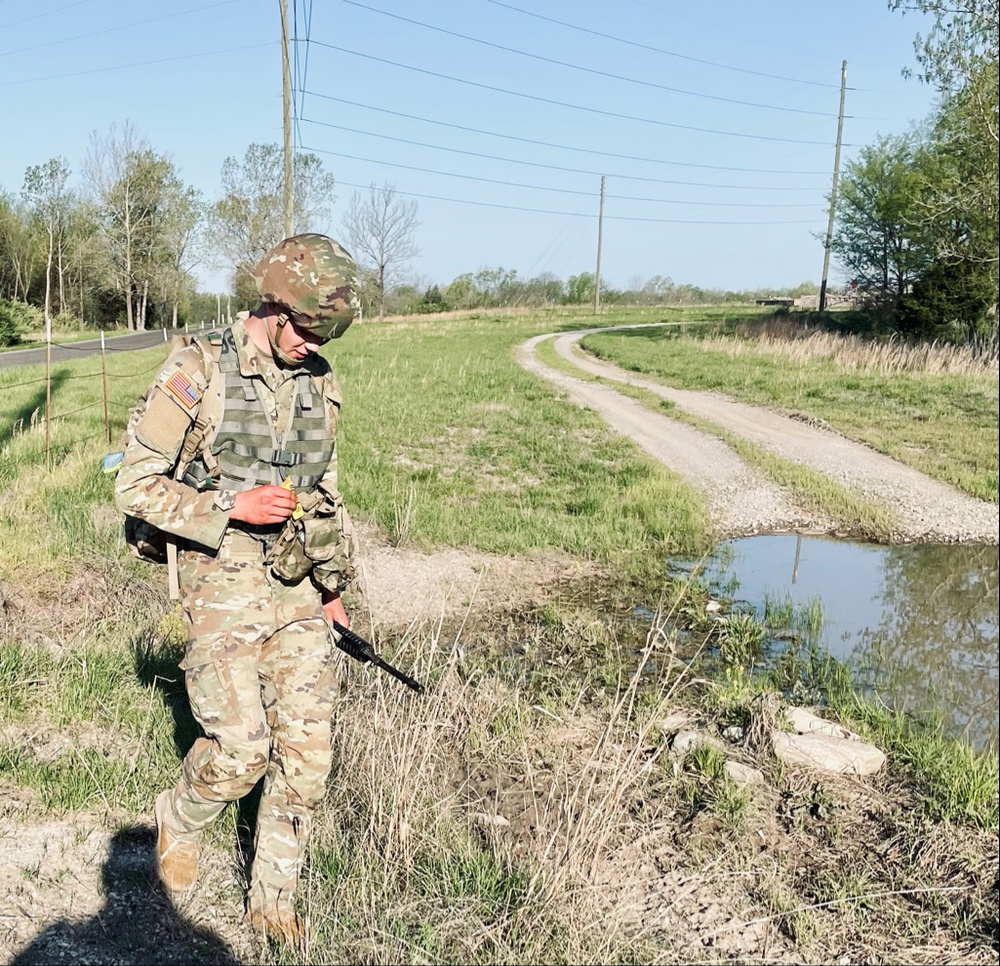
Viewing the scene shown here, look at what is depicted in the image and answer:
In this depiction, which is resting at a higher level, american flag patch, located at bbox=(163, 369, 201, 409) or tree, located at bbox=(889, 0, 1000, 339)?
tree, located at bbox=(889, 0, 1000, 339)

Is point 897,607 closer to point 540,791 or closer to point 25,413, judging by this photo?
point 540,791

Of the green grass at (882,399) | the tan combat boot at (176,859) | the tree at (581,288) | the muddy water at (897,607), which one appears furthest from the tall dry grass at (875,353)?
the tree at (581,288)

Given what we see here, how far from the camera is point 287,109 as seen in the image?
17.2 m

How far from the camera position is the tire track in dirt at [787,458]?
773 cm

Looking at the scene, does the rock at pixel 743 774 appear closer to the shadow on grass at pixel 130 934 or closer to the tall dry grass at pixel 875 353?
the shadow on grass at pixel 130 934

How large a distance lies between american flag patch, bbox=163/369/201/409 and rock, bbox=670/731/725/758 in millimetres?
2496

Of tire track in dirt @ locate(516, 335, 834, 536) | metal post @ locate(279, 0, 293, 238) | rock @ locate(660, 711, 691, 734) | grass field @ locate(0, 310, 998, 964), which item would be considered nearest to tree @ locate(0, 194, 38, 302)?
metal post @ locate(279, 0, 293, 238)

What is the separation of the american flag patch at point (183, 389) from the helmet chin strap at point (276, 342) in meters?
0.29

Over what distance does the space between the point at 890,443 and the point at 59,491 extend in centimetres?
905

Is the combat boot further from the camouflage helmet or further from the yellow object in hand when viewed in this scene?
the camouflage helmet

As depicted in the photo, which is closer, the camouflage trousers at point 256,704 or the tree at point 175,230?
the camouflage trousers at point 256,704

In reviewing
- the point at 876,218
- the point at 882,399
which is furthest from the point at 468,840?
the point at 876,218

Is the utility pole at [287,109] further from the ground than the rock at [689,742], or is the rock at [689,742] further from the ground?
the utility pole at [287,109]

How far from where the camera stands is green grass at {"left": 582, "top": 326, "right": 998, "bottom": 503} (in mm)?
9594
